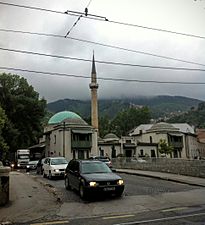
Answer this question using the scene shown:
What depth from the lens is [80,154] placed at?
62.7m

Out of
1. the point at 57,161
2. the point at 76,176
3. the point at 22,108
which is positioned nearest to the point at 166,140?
the point at 22,108

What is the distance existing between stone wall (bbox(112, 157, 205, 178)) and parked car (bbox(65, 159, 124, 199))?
10372 mm

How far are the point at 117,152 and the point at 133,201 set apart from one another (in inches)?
2216

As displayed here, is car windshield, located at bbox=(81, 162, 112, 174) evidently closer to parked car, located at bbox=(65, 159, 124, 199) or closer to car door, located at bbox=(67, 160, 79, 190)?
parked car, located at bbox=(65, 159, 124, 199)

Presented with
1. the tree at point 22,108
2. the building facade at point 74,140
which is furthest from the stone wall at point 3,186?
the building facade at point 74,140

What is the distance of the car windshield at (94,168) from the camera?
14.6 meters

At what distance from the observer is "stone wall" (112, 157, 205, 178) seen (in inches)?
915

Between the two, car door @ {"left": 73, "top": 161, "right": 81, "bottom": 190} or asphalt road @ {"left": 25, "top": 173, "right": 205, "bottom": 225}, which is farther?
car door @ {"left": 73, "top": 161, "right": 81, "bottom": 190}

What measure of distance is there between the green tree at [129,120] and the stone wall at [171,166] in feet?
236

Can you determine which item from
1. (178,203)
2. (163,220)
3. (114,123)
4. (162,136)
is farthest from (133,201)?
(114,123)

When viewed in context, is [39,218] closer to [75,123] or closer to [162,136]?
[75,123]

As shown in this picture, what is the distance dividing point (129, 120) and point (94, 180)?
100 metres

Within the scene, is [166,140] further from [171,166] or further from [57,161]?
[57,161]

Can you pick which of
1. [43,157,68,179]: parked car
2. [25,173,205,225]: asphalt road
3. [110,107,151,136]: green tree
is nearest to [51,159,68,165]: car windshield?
[43,157,68,179]: parked car
